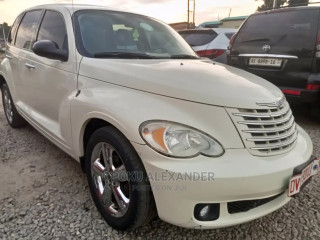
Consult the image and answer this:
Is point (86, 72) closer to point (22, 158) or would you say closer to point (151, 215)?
point (151, 215)

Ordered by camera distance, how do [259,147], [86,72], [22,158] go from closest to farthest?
[259,147], [86,72], [22,158]

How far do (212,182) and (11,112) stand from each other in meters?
3.62

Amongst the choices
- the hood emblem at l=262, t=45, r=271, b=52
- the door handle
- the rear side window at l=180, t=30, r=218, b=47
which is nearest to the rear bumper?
the hood emblem at l=262, t=45, r=271, b=52

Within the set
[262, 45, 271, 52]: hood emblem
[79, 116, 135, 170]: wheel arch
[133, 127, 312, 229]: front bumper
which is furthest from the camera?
[262, 45, 271, 52]: hood emblem

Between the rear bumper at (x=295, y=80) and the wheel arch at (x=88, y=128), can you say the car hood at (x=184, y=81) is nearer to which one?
the wheel arch at (x=88, y=128)

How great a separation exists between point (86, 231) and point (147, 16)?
92.5 inches

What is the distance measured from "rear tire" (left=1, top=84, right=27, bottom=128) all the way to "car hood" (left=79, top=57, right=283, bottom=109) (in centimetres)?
233

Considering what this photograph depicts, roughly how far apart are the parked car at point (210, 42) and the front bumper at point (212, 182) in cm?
451

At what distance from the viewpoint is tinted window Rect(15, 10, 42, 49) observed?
11.0ft

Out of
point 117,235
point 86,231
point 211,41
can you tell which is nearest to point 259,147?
point 117,235

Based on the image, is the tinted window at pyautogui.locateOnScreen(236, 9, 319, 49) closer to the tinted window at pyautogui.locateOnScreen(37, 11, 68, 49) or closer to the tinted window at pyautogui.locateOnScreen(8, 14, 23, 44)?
the tinted window at pyautogui.locateOnScreen(37, 11, 68, 49)

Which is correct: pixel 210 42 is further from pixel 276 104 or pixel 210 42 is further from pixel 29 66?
pixel 276 104

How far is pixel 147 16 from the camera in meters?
3.26

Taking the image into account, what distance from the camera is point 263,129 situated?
178 cm
